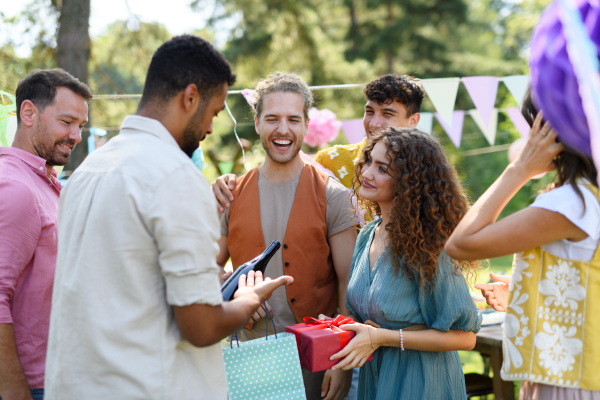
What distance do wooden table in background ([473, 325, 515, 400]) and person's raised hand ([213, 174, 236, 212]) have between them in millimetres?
2285

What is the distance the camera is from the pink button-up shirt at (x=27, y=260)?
192 cm

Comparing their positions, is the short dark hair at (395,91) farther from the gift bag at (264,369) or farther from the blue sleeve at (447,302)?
the gift bag at (264,369)

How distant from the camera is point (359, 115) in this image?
18922 mm

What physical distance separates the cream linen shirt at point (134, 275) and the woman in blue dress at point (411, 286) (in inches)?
30.6

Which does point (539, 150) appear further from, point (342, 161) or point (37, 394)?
point (37, 394)

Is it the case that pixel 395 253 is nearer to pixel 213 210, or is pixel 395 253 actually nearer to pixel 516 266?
pixel 516 266

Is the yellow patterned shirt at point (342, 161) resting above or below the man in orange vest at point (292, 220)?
above

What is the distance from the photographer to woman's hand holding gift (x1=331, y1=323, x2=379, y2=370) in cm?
191

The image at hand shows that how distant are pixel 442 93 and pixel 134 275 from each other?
371cm

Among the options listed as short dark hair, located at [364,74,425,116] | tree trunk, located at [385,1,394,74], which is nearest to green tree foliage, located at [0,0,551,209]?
tree trunk, located at [385,1,394,74]

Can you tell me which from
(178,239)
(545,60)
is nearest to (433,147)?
(545,60)

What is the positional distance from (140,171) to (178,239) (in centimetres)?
22

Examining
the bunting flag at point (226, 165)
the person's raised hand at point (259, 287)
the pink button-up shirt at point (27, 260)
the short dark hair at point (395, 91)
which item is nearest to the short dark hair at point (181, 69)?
the person's raised hand at point (259, 287)

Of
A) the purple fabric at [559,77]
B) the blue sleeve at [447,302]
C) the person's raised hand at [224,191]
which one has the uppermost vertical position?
the purple fabric at [559,77]
